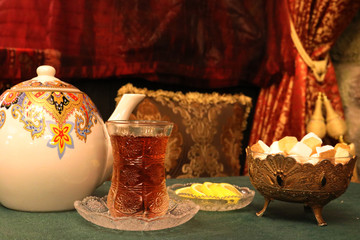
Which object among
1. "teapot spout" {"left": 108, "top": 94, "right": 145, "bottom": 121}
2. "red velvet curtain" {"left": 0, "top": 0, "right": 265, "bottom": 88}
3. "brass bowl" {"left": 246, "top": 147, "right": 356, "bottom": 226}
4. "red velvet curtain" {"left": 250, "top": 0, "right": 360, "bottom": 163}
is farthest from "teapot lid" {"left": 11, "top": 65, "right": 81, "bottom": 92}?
"red velvet curtain" {"left": 250, "top": 0, "right": 360, "bottom": 163}

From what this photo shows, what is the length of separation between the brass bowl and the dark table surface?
0.14 ft

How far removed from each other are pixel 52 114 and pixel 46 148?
0.20ft

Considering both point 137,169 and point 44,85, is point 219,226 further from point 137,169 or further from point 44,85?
point 44,85

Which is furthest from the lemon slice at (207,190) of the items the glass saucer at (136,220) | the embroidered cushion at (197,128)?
the embroidered cushion at (197,128)

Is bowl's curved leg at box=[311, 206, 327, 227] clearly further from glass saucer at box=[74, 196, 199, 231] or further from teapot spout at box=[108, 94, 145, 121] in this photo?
teapot spout at box=[108, 94, 145, 121]

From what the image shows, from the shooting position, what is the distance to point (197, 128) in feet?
5.79

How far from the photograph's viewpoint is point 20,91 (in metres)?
0.73

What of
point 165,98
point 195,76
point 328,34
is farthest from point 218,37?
point 328,34

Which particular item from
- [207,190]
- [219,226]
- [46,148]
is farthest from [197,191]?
[46,148]

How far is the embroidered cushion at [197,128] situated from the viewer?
1708 millimetres

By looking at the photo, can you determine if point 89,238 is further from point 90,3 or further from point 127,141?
point 90,3

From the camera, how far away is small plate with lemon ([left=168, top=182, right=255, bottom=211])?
72 centimetres

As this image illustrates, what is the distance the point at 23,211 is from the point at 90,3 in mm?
1160

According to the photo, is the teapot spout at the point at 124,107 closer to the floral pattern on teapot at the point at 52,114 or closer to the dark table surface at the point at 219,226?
the floral pattern on teapot at the point at 52,114
